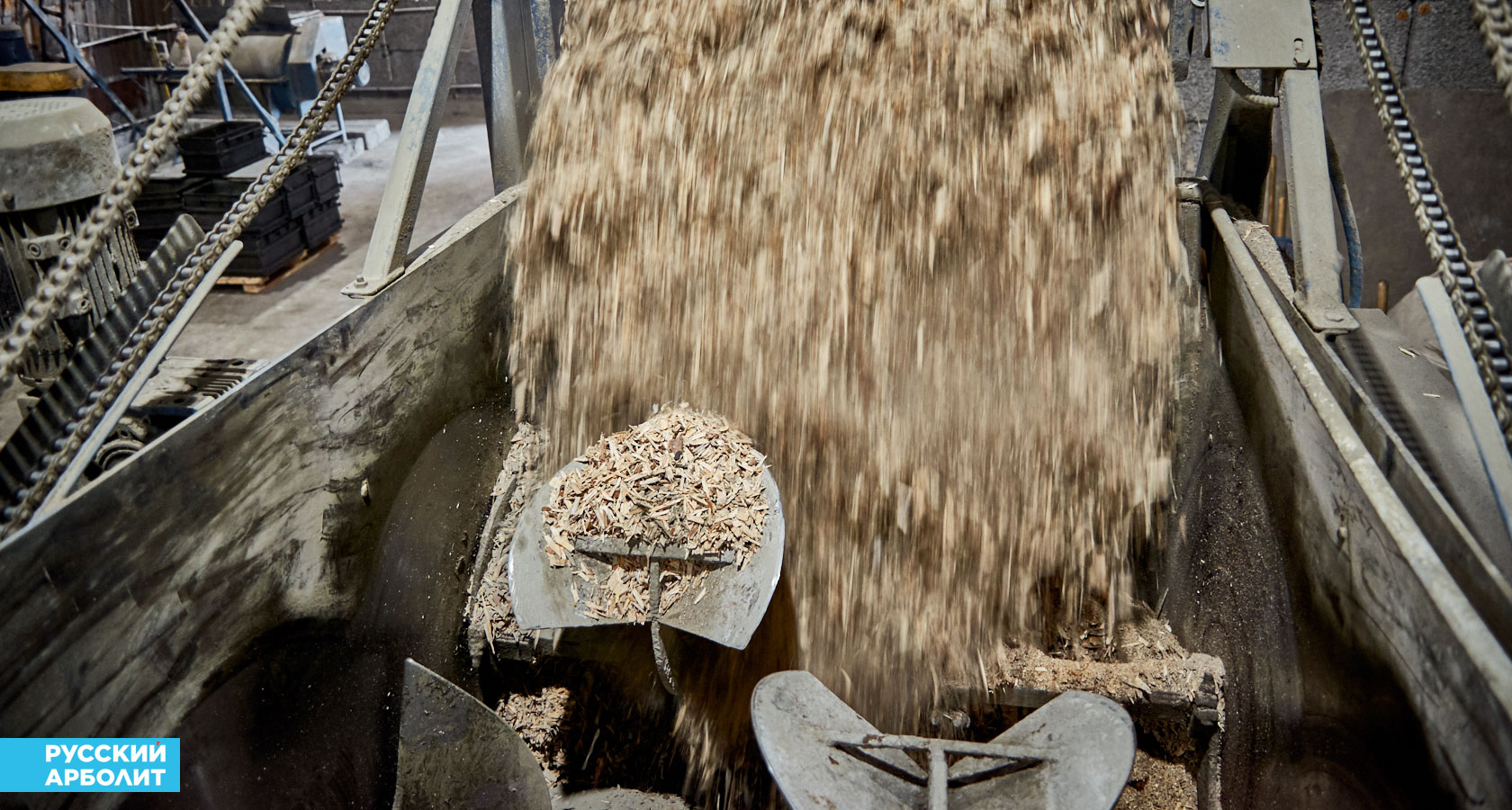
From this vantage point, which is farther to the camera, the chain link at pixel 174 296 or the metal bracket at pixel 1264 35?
the metal bracket at pixel 1264 35

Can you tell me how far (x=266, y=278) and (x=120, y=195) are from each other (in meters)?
3.92

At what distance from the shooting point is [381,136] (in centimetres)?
765

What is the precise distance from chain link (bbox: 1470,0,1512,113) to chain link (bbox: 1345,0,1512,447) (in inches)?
7.1

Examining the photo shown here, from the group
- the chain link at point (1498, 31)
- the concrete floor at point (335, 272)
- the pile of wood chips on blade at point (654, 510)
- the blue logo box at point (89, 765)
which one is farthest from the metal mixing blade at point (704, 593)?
the concrete floor at point (335, 272)

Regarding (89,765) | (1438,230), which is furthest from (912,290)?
(89,765)

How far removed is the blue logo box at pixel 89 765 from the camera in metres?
1.25

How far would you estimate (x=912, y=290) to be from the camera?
77.7 inches

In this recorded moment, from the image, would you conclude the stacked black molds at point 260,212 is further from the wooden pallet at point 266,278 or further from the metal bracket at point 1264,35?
the metal bracket at point 1264,35

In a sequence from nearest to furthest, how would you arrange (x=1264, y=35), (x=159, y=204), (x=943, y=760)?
(x=943, y=760), (x=1264, y=35), (x=159, y=204)

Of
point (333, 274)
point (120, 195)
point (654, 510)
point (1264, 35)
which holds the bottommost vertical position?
point (333, 274)

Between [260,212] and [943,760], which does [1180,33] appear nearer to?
[943,760]

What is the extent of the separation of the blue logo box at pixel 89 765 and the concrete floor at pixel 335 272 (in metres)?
2.17

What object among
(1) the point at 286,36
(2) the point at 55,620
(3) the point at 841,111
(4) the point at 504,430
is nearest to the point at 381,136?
(1) the point at 286,36

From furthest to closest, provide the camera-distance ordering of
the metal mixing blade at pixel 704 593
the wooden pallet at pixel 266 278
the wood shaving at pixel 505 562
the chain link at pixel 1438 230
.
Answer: the wooden pallet at pixel 266 278, the wood shaving at pixel 505 562, the metal mixing blade at pixel 704 593, the chain link at pixel 1438 230
